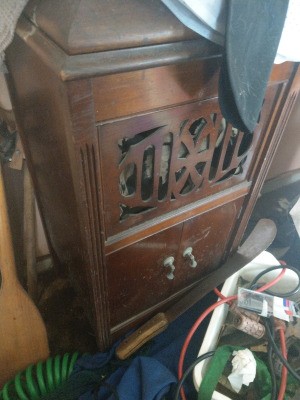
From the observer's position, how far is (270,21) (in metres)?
0.41

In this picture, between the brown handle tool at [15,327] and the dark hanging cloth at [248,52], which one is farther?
the brown handle tool at [15,327]

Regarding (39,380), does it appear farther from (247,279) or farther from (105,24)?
(105,24)

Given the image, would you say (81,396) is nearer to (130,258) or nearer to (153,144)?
(130,258)

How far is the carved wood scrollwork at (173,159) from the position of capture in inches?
21.1

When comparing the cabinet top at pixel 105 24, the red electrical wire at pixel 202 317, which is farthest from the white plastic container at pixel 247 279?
the cabinet top at pixel 105 24

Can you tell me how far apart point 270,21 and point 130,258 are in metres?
0.52

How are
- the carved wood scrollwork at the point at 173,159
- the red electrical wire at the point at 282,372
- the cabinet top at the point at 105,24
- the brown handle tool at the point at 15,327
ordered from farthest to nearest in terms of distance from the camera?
the brown handle tool at the point at 15,327 < the red electrical wire at the point at 282,372 < the carved wood scrollwork at the point at 173,159 < the cabinet top at the point at 105,24

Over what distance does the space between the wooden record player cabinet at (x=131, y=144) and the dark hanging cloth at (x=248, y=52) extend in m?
0.05

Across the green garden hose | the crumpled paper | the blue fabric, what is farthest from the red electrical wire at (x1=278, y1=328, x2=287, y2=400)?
the green garden hose

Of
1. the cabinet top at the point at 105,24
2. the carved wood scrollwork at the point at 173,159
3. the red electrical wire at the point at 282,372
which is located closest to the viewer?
the cabinet top at the point at 105,24

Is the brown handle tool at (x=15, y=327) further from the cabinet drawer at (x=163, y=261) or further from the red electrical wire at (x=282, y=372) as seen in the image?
the red electrical wire at (x=282, y=372)

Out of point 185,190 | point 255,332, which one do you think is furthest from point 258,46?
point 255,332

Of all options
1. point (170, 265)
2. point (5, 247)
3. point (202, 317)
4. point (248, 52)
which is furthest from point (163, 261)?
point (248, 52)

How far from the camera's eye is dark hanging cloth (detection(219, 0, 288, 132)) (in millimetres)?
389
